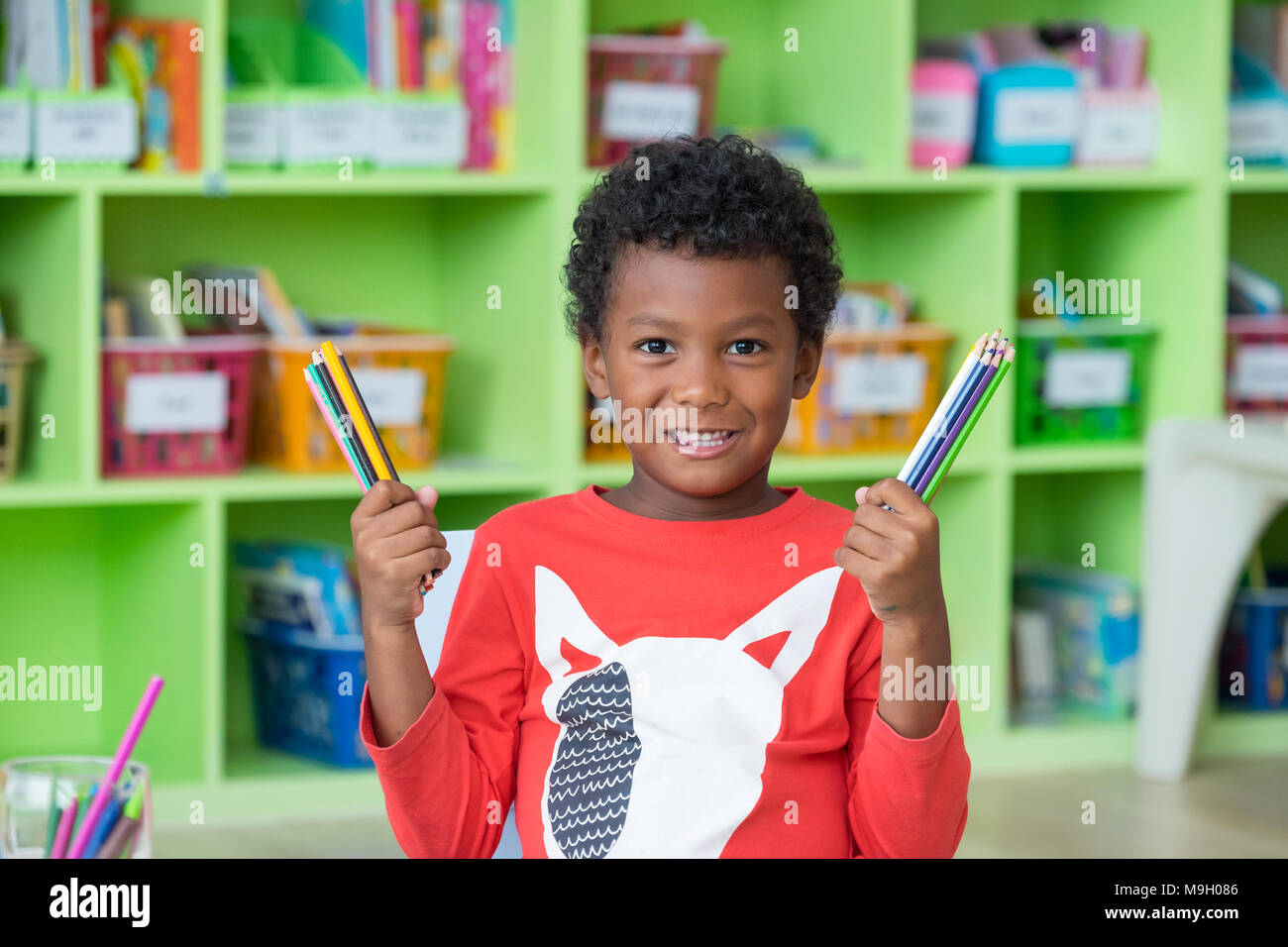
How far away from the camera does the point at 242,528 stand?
2.34 m

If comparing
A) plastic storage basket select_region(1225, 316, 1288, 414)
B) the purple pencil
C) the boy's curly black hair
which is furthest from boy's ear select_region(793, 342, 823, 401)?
plastic storage basket select_region(1225, 316, 1288, 414)

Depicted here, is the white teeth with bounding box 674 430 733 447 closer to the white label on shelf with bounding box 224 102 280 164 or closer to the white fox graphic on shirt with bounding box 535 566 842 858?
the white fox graphic on shirt with bounding box 535 566 842 858

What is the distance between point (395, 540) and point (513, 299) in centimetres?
142

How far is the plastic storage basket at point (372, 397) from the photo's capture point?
6.77ft

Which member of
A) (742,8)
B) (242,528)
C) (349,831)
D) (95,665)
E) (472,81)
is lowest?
(349,831)

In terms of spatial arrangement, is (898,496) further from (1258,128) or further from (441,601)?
(1258,128)

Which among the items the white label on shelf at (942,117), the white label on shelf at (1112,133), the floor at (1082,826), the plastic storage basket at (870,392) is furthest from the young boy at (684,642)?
the white label on shelf at (1112,133)

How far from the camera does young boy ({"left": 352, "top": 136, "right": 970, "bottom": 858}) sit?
86 centimetres

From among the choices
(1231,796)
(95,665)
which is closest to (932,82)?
(1231,796)

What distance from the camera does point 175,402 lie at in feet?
6.61
